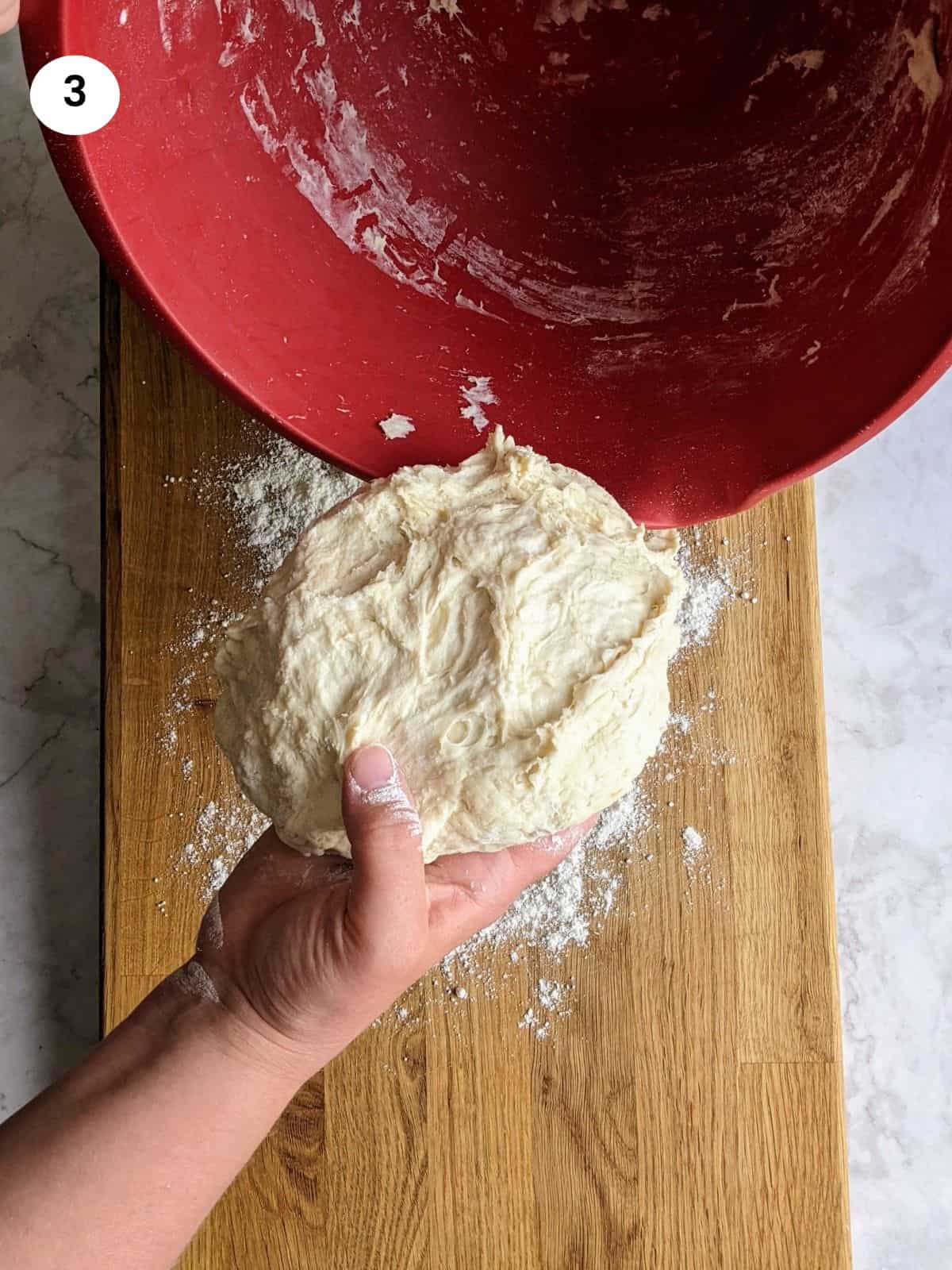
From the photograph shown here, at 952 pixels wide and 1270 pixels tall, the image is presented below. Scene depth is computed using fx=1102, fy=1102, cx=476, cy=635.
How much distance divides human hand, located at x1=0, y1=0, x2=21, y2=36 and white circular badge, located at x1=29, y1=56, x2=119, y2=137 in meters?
0.12

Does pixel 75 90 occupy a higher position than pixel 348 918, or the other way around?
pixel 75 90

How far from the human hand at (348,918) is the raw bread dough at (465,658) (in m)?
0.05

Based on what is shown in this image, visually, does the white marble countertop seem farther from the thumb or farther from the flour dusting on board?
the thumb

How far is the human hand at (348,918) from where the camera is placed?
79 cm

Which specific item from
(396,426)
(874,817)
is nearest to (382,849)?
(396,426)

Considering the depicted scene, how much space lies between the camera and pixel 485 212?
3.55 feet

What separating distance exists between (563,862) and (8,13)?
2.92ft

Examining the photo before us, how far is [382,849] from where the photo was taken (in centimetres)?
77

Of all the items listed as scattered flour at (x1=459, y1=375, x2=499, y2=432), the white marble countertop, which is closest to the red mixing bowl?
scattered flour at (x1=459, y1=375, x2=499, y2=432)

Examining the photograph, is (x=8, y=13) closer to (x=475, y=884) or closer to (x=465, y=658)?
(x=465, y=658)

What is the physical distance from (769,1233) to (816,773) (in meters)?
0.46

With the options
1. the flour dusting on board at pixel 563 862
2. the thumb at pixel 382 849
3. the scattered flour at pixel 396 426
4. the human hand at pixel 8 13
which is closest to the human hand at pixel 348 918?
the thumb at pixel 382 849

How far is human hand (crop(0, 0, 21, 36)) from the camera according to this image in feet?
2.75

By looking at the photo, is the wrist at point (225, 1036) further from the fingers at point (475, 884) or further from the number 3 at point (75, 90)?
the number 3 at point (75, 90)
